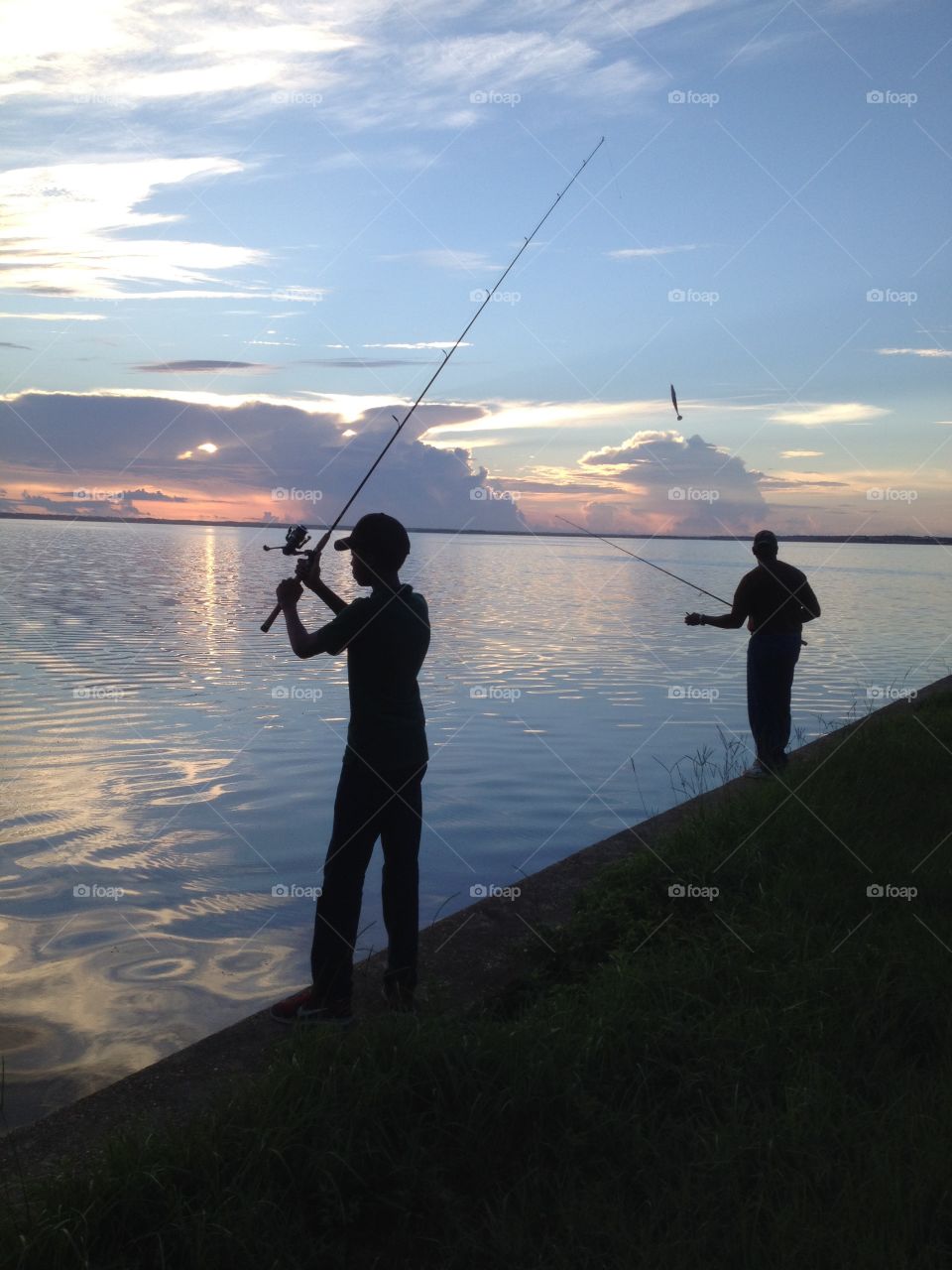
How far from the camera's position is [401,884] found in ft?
15.2

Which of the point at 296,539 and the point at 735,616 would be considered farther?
the point at 735,616

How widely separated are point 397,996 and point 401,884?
431 millimetres

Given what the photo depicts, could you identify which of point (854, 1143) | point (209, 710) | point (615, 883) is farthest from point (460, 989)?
point (209, 710)

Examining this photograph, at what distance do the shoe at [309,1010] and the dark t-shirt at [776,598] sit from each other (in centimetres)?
505

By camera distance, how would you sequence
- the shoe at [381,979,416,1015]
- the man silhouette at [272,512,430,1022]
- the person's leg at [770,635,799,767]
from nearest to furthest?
1. the shoe at [381,979,416,1015]
2. the man silhouette at [272,512,430,1022]
3. the person's leg at [770,635,799,767]

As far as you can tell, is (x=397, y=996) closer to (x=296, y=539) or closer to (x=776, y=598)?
(x=296, y=539)

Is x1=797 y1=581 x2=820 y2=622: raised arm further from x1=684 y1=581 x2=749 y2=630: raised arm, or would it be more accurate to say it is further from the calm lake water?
the calm lake water

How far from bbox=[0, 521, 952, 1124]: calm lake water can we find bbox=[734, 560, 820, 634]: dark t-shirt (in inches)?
73.3

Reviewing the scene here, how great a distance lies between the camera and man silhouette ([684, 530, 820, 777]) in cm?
850

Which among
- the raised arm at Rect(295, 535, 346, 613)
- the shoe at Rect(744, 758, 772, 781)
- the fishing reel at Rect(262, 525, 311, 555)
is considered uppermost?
the fishing reel at Rect(262, 525, 311, 555)

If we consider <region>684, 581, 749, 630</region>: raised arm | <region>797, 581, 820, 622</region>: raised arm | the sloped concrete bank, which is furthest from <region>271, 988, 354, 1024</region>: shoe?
<region>797, 581, 820, 622</region>: raised arm

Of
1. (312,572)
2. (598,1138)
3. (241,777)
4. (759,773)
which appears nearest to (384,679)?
(312,572)

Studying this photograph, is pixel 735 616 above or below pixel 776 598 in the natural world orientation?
below

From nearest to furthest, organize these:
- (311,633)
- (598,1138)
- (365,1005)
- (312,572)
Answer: (598,1138)
(311,633)
(365,1005)
(312,572)
